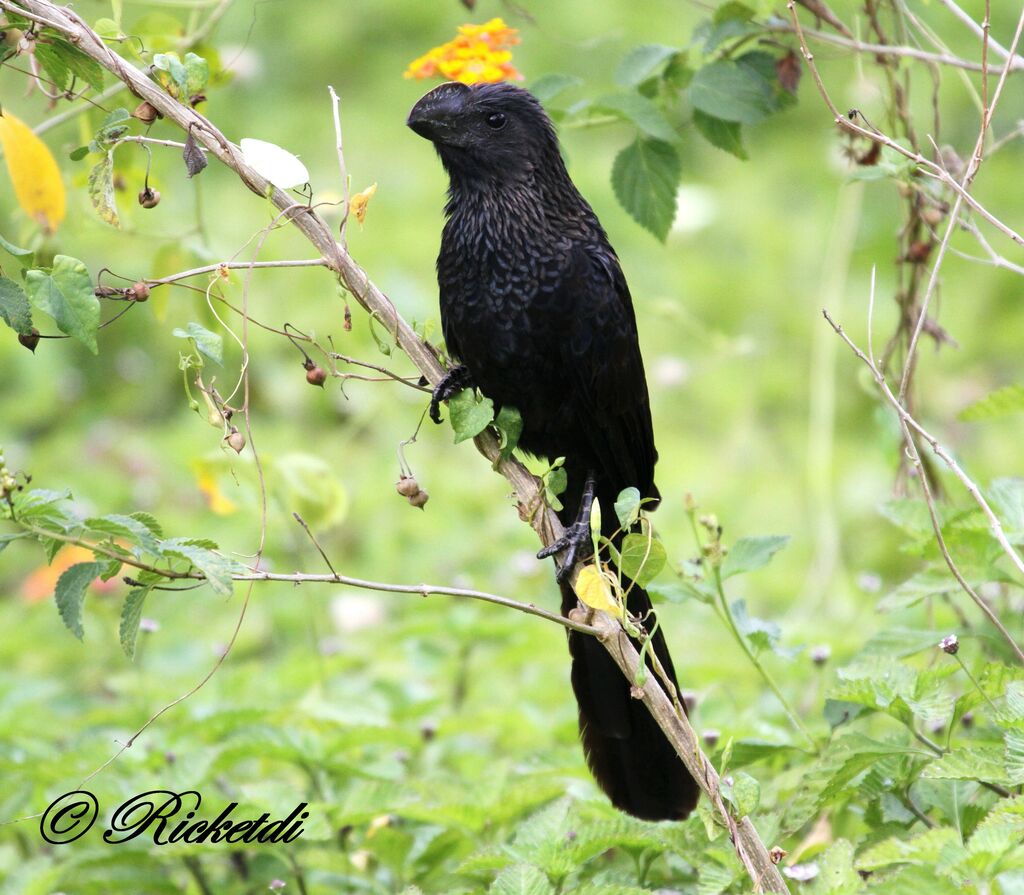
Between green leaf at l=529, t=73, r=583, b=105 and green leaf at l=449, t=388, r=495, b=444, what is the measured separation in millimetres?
765

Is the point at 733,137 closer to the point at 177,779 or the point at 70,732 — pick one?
the point at 177,779

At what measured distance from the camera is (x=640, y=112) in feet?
8.26

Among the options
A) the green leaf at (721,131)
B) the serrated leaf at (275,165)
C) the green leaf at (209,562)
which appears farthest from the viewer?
the green leaf at (721,131)

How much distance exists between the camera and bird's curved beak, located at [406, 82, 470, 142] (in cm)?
245

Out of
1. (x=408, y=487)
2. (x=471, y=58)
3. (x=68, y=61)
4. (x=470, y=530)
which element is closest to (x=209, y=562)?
(x=408, y=487)

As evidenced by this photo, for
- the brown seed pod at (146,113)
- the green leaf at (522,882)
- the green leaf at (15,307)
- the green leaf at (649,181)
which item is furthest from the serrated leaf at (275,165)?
the green leaf at (522,882)

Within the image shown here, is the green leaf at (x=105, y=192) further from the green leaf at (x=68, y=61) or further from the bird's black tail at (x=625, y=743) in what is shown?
the bird's black tail at (x=625, y=743)

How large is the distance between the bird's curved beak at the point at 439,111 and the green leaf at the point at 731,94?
47cm

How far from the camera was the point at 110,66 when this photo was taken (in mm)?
1915

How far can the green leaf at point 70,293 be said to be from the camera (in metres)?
Result: 1.82

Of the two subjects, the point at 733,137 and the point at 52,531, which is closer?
the point at 52,531

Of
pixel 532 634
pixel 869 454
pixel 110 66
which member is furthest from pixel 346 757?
pixel 869 454

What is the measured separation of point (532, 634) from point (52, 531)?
174 centimetres

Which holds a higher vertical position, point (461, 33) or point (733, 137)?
point (461, 33)
